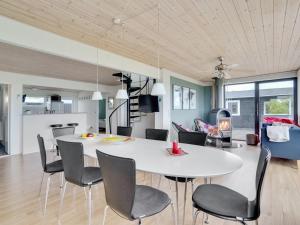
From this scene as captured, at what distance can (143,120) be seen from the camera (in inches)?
266

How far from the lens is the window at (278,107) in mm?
6336

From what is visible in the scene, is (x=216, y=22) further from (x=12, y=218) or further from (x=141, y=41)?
(x=12, y=218)

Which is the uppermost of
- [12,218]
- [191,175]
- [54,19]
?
[54,19]

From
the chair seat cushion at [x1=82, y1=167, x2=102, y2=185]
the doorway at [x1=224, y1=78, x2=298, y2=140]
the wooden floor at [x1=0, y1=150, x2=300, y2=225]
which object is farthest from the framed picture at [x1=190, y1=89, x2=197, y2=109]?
the chair seat cushion at [x1=82, y1=167, x2=102, y2=185]

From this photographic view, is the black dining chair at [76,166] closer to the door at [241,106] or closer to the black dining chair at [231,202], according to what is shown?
the black dining chair at [231,202]

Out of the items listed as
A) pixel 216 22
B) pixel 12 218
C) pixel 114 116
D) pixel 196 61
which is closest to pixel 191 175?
pixel 12 218

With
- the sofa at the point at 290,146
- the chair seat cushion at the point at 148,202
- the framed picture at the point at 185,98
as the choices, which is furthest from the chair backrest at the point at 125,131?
the framed picture at the point at 185,98

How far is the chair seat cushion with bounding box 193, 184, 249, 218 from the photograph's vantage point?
1.24m

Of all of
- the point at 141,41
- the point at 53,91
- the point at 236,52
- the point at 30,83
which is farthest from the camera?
the point at 53,91

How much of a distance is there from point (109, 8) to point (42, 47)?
1.27 meters

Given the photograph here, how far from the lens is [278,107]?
648cm

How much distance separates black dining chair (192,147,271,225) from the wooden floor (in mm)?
681

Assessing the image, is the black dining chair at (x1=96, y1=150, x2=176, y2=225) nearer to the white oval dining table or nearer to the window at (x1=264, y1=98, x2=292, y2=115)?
the white oval dining table

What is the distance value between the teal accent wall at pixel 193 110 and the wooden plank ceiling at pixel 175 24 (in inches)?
85.7
